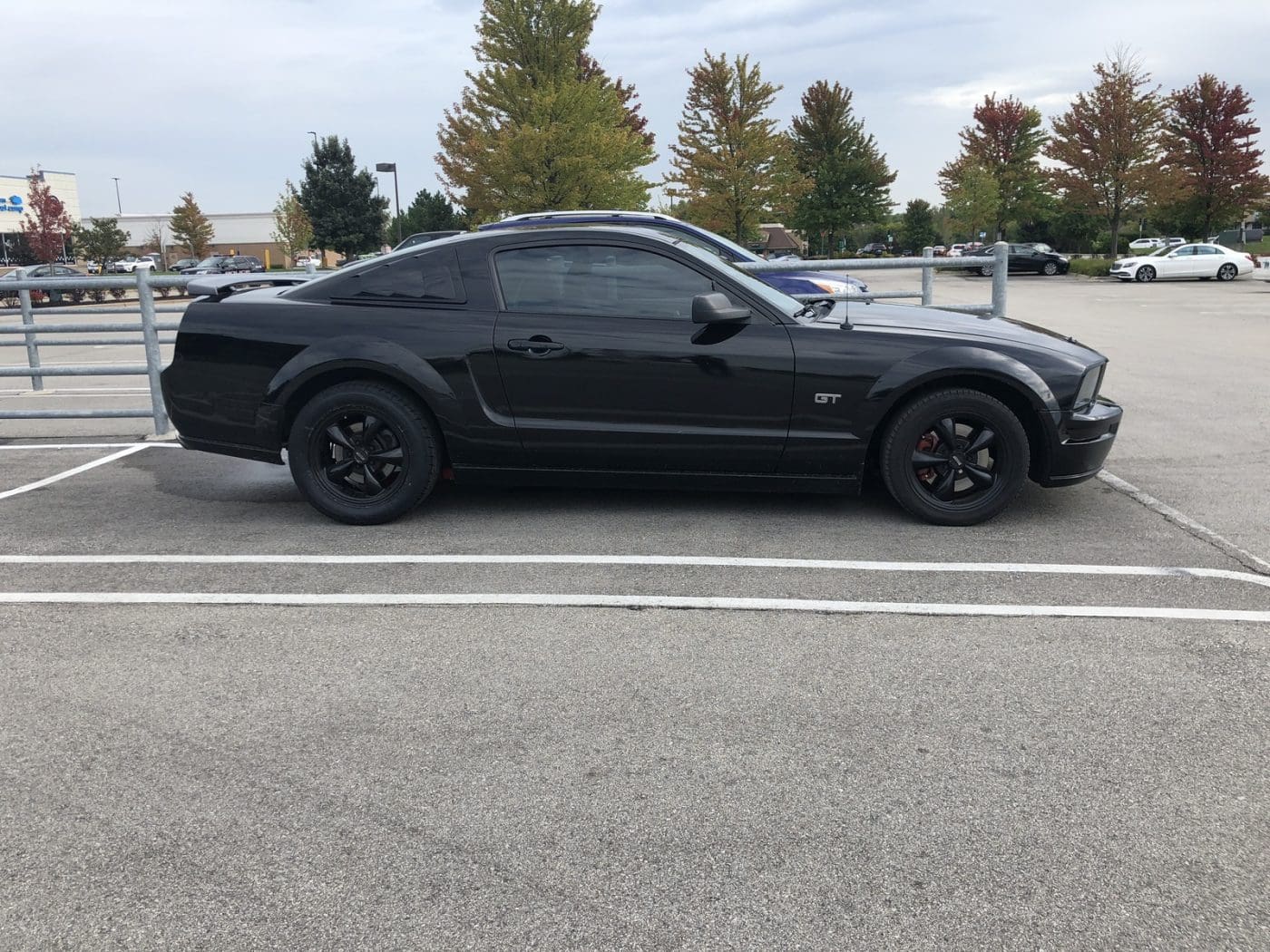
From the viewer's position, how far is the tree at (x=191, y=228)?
73.1 m

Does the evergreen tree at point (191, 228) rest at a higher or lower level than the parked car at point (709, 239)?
higher

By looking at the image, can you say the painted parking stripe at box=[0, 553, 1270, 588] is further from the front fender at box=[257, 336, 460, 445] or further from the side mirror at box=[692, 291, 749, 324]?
the side mirror at box=[692, 291, 749, 324]

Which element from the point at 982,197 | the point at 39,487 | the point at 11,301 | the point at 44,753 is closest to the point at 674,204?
the point at 982,197

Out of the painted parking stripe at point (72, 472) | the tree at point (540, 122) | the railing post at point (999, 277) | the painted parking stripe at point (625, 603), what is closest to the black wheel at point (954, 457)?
the painted parking stripe at point (625, 603)

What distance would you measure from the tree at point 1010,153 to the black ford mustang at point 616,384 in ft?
193

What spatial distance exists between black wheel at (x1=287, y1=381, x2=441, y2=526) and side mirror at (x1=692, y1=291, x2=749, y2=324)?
1562 millimetres

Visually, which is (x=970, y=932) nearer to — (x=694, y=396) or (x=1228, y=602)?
(x=1228, y=602)

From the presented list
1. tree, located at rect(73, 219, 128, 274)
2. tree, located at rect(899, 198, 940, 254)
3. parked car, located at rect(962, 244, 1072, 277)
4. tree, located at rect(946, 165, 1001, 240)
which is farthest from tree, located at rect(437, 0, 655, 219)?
tree, located at rect(899, 198, 940, 254)

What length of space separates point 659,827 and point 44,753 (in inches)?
75.4

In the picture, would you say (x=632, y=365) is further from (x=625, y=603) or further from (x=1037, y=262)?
(x=1037, y=262)

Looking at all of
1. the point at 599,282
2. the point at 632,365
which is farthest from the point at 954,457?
the point at 599,282

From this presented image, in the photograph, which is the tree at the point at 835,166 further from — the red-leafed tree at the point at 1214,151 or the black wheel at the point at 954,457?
the black wheel at the point at 954,457

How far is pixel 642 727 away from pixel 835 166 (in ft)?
191

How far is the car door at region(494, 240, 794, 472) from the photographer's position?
5410 millimetres
